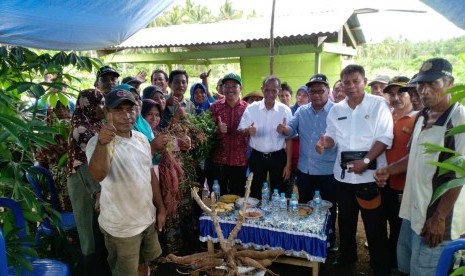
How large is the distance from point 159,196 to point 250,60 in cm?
650

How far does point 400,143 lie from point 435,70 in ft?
3.31

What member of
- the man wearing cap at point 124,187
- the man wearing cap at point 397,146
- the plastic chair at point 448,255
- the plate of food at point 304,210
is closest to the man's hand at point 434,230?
the plastic chair at point 448,255

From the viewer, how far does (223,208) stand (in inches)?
132

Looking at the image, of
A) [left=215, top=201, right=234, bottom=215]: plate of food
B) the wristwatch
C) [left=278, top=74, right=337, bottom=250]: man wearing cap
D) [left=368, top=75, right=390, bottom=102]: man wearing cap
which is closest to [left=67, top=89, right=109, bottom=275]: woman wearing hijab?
[left=215, top=201, right=234, bottom=215]: plate of food

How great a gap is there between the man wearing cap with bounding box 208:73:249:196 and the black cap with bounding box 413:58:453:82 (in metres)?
2.19

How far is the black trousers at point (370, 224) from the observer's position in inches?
120

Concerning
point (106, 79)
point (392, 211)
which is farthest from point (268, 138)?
point (106, 79)

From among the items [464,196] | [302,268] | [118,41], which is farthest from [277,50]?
[464,196]

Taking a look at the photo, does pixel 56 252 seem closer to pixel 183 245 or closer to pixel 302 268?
pixel 183 245

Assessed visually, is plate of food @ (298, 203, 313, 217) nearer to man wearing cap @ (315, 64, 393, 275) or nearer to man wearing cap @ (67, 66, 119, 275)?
man wearing cap @ (315, 64, 393, 275)

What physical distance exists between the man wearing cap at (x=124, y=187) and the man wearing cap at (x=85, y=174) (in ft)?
1.24

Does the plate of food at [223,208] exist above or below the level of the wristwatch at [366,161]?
below

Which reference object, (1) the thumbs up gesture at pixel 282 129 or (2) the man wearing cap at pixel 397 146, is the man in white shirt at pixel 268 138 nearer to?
(1) the thumbs up gesture at pixel 282 129

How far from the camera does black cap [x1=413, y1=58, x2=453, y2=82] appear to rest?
86.4 inches
